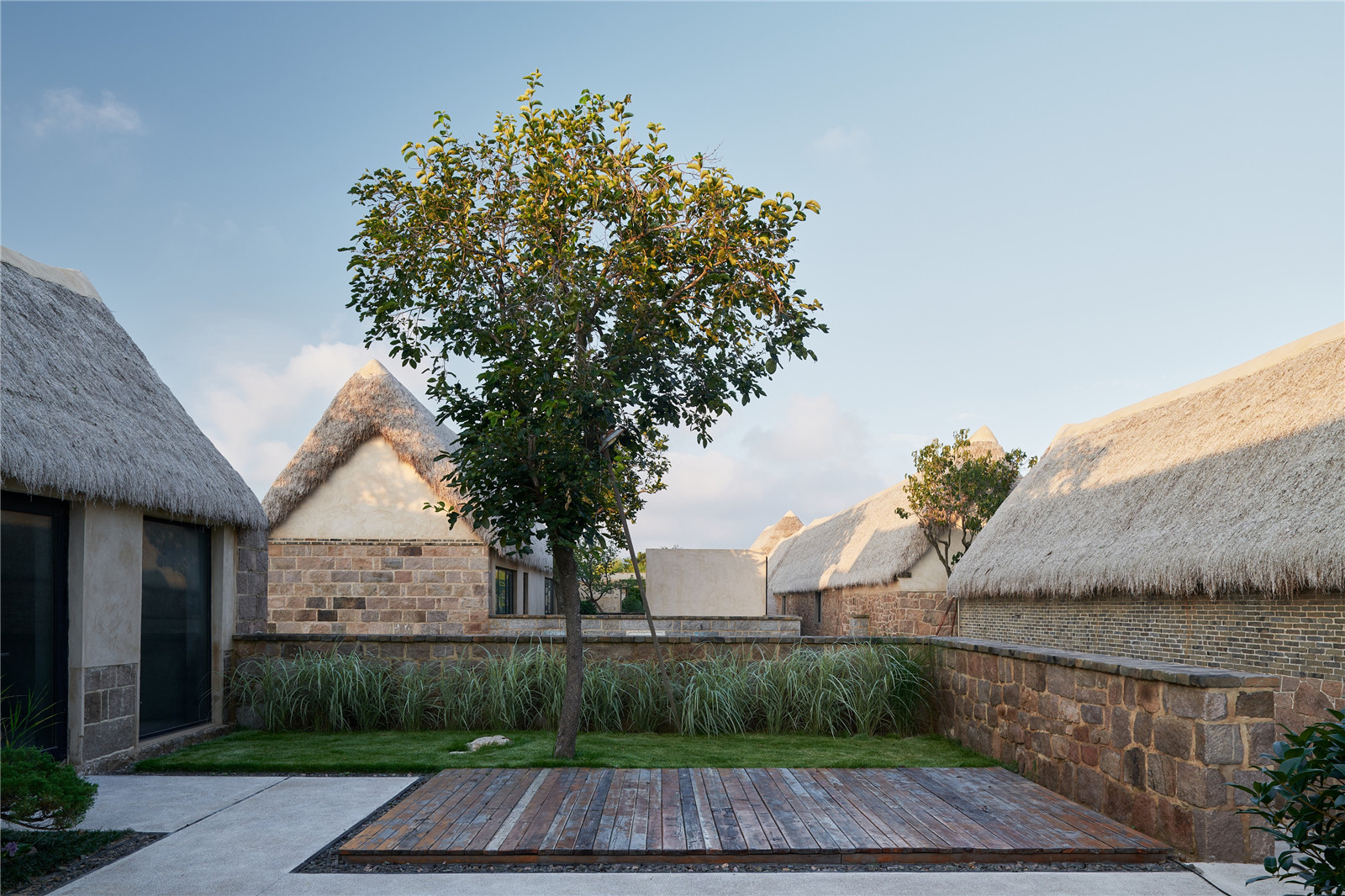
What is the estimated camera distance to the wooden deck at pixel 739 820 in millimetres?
4219

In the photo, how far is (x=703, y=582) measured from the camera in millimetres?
17141

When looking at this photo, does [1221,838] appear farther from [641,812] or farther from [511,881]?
[511,881]

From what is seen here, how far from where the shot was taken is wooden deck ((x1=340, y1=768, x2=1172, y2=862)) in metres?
4.22

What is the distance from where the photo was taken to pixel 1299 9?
27.7 feet

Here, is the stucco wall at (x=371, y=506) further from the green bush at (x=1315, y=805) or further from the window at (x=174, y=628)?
the green bush at (x=1315, y=805)

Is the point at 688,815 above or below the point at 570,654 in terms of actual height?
below

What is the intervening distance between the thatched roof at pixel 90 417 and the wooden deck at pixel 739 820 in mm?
3351

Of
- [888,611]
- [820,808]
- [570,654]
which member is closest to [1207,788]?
[820,808]

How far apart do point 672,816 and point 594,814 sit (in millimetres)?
434

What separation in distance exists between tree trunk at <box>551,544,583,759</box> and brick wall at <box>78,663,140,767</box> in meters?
3.38

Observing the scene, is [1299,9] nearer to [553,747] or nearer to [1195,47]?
[1195,47]

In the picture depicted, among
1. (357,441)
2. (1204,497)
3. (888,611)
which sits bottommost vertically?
(888,611)

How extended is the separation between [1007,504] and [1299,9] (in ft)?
31.1

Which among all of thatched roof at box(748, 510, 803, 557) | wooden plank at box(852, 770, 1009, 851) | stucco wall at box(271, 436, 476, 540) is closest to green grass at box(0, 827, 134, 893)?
wooden plank at box(852, 770, 1009, 851)
